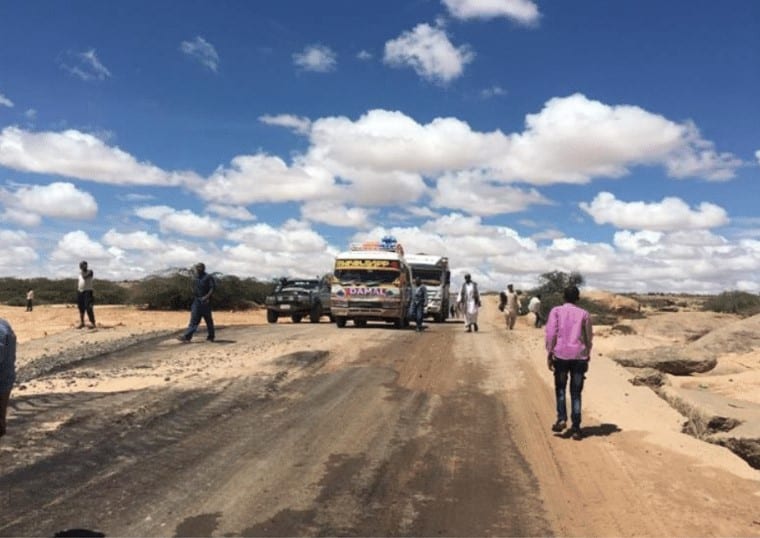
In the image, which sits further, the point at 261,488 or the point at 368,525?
the point at 261,488

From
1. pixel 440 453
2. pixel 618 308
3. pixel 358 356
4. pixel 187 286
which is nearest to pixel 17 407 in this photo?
pixel 440 453

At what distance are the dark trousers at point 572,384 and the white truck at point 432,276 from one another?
20.9 metres

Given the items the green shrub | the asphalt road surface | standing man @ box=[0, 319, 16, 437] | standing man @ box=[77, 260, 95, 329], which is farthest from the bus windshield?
the green shrub

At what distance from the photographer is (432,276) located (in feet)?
98.1

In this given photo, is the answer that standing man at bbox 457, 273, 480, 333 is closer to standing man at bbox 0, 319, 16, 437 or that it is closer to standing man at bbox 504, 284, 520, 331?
standing man at bbox 504, 284, 520, 331

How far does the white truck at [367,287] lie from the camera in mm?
21750

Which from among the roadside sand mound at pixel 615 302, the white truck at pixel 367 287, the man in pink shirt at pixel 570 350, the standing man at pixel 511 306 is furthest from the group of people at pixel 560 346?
the roadside sand mound at pixel 615 302

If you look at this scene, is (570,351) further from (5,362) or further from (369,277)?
(369,277)

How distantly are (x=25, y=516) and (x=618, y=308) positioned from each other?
49.3m

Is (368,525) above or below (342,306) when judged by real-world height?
below

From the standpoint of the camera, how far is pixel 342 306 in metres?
21.8

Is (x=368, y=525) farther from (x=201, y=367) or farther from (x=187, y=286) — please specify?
(x=187, y=286)

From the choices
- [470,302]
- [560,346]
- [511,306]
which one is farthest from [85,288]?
[560,346]

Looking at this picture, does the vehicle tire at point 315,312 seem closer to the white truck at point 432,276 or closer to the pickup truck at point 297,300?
the pickup truck at point 297,300
